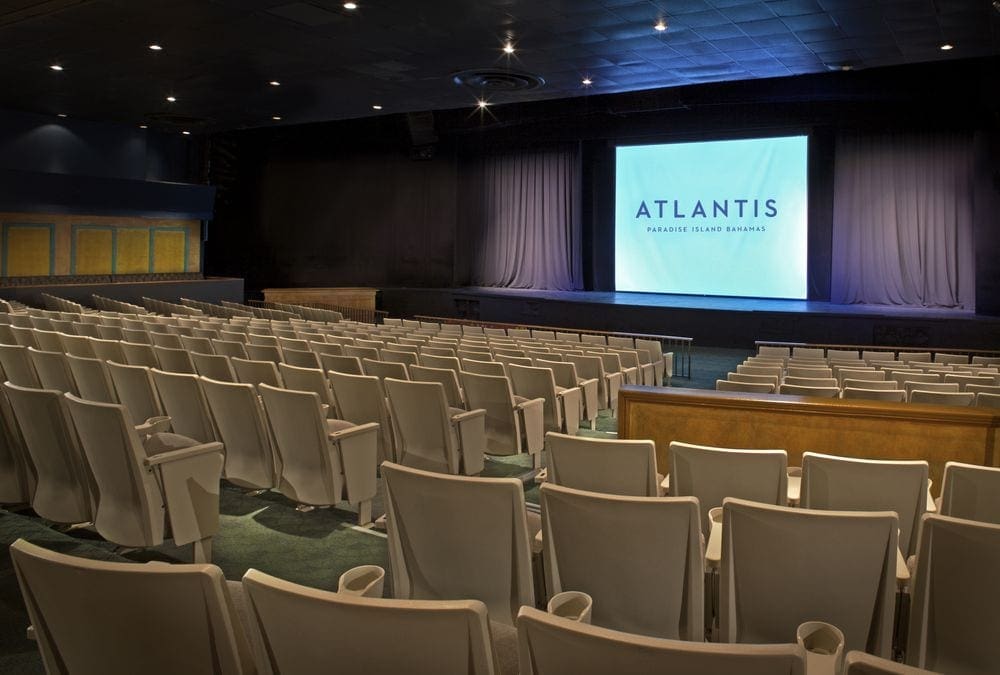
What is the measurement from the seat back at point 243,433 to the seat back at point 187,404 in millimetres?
71

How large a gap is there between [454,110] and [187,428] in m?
14.7

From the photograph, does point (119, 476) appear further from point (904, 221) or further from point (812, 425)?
point (904, 221)

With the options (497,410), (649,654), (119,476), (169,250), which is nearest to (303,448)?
(119,476)

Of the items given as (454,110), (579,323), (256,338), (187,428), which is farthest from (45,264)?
(187,428)

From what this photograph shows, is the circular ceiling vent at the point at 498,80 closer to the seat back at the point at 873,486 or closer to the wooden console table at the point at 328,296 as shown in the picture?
the wooden console table at the point at 328,296

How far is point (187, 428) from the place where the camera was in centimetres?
464

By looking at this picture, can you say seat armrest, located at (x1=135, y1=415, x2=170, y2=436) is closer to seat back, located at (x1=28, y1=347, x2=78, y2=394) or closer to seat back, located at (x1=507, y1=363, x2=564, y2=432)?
seat back, located at (x1=28, y1=347, x2=78, y2=394)

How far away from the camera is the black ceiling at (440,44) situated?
9.25m

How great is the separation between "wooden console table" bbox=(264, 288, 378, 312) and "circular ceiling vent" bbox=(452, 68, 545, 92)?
6372 millimetres

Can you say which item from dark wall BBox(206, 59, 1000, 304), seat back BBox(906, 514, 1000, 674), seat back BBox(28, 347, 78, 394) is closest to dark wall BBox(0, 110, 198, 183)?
dark wall BBox(206, 59, 1000, 304)

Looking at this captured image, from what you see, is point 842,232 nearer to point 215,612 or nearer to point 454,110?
point 454,110

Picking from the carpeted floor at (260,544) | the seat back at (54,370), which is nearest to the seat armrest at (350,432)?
the carpeted floor at (260,544)

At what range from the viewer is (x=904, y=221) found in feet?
51.6

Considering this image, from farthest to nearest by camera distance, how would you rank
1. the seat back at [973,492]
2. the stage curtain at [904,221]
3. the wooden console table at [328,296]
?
the wooden console table at [328,296] < the stage curtain at [904,221] < the seat back at [973,492]
